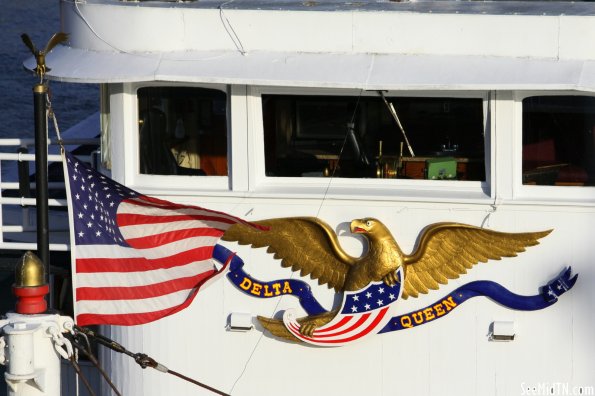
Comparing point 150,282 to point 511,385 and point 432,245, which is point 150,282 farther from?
point 511,385

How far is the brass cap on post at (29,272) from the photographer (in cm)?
809

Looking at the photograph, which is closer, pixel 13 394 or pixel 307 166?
pixel 13 394

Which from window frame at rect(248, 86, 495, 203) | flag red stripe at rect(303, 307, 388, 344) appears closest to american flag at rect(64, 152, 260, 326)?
window frame at rect(248, 86, 495, 203)

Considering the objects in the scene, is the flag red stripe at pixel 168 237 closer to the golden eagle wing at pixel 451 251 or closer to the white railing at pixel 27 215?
the white railing at pixel 27 215

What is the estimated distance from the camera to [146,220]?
8.59m

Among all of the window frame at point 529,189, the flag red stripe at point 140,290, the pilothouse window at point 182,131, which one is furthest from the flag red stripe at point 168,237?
the window frame at point 529,189

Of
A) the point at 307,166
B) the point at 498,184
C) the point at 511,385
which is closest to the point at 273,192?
the point at 307,166

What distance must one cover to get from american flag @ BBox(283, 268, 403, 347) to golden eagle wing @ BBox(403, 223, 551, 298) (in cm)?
11

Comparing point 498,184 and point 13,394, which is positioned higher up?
point 498,184

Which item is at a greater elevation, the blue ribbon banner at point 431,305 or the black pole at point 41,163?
the black pole at point 41,163

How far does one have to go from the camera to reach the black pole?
332 inches

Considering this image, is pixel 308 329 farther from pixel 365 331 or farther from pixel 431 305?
pixel 431 305

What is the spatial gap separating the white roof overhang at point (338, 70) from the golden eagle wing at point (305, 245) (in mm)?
991

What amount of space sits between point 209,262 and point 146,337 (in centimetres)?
87
